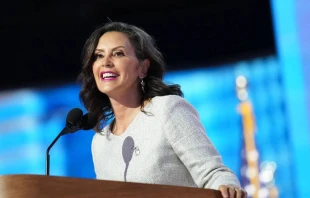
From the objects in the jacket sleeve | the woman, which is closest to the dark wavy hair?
the woman

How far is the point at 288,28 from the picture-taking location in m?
4.43

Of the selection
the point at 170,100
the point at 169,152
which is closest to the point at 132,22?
the point at 170,100

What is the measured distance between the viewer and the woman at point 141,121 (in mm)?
2293

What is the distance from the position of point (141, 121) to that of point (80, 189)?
654 millimetres

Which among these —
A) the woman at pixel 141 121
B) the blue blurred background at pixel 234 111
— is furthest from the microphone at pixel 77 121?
the blue blurred background at pixel 234 111

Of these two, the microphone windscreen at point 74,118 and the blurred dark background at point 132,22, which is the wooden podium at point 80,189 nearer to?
the microphone windscreen at point 74,118

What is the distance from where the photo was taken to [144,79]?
269cm

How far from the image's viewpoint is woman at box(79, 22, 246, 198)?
7.52 feet

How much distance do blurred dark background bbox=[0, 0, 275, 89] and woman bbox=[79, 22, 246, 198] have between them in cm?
202

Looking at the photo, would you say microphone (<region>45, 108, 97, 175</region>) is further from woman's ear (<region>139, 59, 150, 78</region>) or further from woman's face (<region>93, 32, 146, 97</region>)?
woman's ear (<region>139, 59, 150, 78</region>)

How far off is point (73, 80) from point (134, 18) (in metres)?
0.60

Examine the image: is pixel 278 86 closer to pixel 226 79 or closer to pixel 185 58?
pixel 226 79

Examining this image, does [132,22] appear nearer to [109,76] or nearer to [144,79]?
[144,79]

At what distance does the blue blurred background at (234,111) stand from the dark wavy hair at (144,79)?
1744mm
